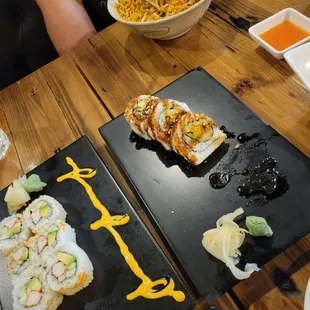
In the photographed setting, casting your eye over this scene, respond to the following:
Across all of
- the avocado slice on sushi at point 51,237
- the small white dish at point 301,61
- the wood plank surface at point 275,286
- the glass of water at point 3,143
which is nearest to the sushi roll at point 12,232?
the avocado slice on sushi at point 51,237

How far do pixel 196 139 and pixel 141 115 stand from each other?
0.90 ft

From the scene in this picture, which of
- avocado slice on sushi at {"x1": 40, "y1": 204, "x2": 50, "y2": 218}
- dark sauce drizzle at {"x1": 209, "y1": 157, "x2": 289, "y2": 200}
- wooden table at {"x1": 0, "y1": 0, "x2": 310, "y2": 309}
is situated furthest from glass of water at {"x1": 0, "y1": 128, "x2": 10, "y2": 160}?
dark sauce drizzle at {"x1": 209, "y1": 157, "x2": 289, "y2": 200}

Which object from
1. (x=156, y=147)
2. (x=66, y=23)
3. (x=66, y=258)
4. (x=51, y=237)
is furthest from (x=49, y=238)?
(x=66, y=23)

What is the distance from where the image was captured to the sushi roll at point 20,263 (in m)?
1.42

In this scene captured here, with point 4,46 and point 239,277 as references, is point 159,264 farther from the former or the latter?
point 4,46

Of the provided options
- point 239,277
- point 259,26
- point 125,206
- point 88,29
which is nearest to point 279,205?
point 239,277

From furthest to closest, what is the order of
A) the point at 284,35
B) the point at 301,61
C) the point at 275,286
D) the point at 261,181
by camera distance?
the point at 284,35
the point at 301,61
the point at 261,181
the point at 275,286

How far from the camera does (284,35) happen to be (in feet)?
5.79

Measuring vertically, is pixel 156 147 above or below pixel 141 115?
below

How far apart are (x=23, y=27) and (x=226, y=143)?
1817 millimetres

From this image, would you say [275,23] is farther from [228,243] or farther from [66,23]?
[66,23]

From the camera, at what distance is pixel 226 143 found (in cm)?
150

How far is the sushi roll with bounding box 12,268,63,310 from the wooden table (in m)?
0.42

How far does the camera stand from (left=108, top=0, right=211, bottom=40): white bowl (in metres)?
1.78
